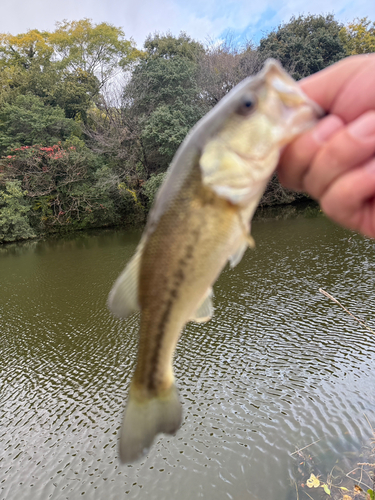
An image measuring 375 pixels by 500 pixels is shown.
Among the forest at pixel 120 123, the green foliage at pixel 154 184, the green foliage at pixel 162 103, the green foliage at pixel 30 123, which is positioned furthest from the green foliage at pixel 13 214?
the green foliage at pixel 154 184

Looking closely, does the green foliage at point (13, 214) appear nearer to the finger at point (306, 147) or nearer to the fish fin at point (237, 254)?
the fish fin at point (237, 254)

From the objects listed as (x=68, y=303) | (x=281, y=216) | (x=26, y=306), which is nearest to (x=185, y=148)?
(x=68, y=303)

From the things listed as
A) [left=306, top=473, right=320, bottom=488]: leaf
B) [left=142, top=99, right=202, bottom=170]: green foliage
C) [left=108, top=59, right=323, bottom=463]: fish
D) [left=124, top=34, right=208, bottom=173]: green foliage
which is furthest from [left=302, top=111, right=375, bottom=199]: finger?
[left=124, top=34, right=208, bottom=173]: green foliage

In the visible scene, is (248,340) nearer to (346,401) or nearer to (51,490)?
(346,401)

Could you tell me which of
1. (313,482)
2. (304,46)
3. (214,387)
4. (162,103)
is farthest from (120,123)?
(313,482)

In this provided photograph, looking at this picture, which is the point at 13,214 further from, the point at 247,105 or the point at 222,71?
the point at 247,105

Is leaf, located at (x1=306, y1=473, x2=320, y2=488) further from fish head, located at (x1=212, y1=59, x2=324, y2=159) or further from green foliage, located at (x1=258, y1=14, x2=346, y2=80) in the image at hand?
green foliage, located at (x1=258, y1=14, x2=346, y2=80)
